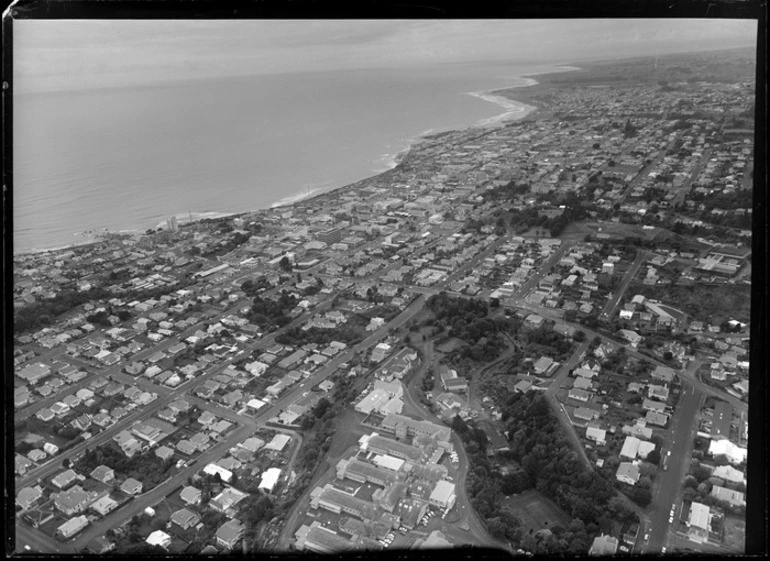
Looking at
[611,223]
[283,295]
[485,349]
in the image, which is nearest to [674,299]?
[611,223]

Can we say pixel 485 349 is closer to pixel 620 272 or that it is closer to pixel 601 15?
pixel 620 272

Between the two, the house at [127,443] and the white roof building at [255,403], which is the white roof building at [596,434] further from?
the house at [127,443]

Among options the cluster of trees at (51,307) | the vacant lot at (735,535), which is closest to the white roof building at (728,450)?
the vacant lot at (735,535)

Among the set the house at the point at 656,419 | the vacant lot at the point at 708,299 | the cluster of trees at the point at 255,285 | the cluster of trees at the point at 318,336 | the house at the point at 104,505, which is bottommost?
the house at the point at 104,505

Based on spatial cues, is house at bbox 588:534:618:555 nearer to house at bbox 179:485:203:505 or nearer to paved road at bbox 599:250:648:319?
paved road at bbox 599:250:648:319

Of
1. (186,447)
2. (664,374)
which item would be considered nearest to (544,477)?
(664,374)

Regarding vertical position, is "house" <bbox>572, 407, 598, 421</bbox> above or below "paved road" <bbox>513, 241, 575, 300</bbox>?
below

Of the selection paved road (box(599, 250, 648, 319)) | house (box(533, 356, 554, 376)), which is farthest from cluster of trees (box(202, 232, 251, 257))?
paved road (box(599, 250, 648, 319))
